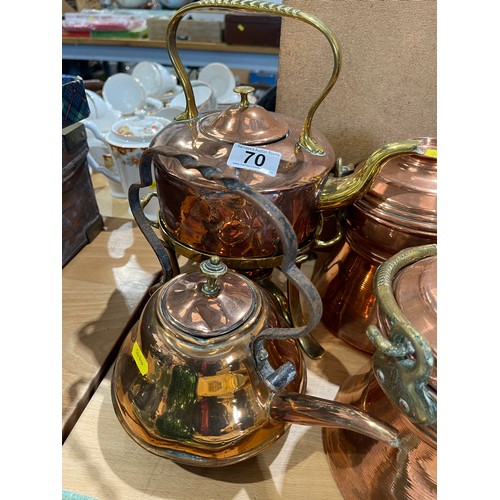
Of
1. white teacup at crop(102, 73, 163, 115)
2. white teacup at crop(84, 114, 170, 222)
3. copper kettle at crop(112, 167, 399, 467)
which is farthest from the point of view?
white teacup at crop(102, 73, 163, 115)

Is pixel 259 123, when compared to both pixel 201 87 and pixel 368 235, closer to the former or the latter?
pixel 368 235

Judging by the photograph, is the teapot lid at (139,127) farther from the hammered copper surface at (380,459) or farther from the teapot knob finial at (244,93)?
the hammered copper surface at (380,459)

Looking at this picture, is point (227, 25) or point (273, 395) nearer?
point (273, 395)

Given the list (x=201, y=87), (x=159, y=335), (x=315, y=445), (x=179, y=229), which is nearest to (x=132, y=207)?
(x=179, y=229)

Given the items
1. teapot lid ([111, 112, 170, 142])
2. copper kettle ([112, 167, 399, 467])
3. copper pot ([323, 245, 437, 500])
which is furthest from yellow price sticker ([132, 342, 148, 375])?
teapot lid ([111, 112, 170, 142])

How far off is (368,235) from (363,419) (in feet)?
1.10

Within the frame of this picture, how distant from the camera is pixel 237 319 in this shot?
524 millimetres

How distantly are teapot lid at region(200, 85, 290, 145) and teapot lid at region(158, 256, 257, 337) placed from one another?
0.66 ft

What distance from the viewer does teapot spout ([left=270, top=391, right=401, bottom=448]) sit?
0.47m

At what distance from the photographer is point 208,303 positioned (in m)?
0.53

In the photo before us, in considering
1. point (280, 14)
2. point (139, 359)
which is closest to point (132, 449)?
point (139, 359)

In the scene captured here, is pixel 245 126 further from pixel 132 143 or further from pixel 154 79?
pixel 154 79

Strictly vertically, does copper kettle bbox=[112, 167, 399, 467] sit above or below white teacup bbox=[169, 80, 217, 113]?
below

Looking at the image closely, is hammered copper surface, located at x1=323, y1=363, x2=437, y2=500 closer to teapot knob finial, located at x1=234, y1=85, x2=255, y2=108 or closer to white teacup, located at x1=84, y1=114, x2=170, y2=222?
teapot knob finial, located at x1=234, y1=85, x2=255, y2=108
